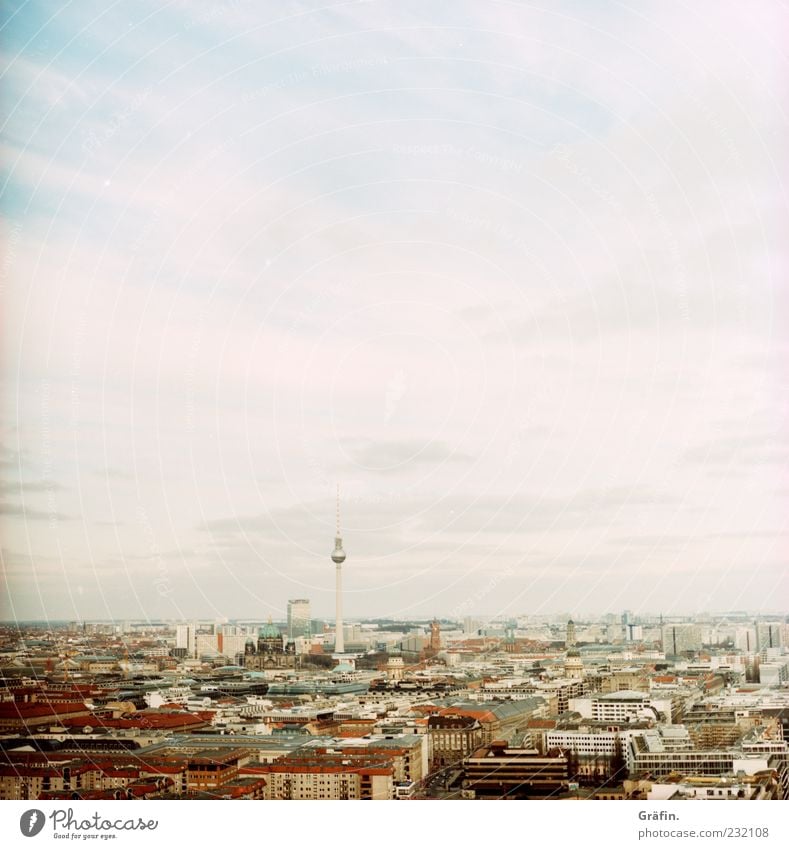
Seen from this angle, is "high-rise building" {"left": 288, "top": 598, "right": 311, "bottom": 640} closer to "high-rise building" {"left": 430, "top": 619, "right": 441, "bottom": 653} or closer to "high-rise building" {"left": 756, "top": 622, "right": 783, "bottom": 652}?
"high-rise building" {"left": 430, "top": 619, "right": 441, "bottom": 653}

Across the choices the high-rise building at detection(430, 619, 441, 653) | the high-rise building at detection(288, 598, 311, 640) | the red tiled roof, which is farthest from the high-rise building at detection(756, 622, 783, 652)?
the red tiled roof

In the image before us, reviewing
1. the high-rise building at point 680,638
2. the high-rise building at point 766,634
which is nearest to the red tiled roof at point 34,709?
the high-rise building at point 680,638

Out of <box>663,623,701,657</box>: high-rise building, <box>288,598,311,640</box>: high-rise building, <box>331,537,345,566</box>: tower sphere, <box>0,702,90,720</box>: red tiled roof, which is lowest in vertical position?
<box>0,702,90,720</box>: red tiled roof

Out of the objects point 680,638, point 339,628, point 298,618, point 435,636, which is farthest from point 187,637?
point 680,638

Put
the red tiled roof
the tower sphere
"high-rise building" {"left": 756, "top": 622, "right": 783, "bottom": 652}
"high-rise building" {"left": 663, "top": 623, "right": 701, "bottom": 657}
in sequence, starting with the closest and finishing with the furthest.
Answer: the red tiled roof → "high-rise building" {"left": 756, "top": 622, "right": 783, "bottom": 652} → "high-rise building" {"left": 663, "top": 623, "right": 701, "bottom": 657} → the tower sphere

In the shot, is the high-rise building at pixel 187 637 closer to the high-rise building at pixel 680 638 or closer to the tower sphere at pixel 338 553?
the tower sphere at pixel 338 553

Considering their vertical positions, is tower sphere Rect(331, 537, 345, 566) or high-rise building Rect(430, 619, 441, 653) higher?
tower sphere Rect(331, 537, 345, 566)

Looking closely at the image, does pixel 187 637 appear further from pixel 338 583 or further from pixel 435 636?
pixel 435 636
